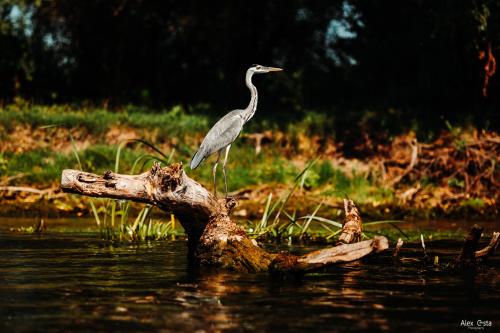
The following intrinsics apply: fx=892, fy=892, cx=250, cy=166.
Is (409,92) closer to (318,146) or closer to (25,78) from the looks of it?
(318,146)

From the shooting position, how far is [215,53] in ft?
103

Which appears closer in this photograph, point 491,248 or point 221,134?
point 491,248

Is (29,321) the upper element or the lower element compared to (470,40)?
lower

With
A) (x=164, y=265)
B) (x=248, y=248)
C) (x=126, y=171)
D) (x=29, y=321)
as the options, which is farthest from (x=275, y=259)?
(x=126, y=171)

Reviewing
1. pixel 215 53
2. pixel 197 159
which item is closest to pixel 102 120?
pixel 215 53

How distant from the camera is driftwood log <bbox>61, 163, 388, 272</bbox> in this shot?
943 centimetres

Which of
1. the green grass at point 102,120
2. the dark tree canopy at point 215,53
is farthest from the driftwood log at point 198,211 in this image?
the dark tree canopy at point 215,53

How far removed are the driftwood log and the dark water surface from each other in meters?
0.28

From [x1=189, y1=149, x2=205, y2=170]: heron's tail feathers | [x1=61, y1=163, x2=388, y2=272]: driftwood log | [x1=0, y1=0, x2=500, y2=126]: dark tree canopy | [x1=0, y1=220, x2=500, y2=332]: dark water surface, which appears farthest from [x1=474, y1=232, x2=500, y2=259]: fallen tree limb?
[x1=0, y1=0, x2=500, y2=126]: dark tree canopy

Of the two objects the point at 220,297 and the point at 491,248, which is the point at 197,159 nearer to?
the point at 220,297

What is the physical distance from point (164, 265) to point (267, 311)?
322cm

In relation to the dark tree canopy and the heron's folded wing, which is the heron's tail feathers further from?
the dark tree canopy

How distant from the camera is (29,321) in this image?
23.0 ft

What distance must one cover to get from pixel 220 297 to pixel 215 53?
2373 centimetres
